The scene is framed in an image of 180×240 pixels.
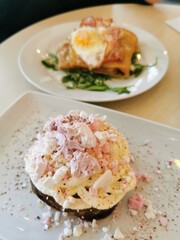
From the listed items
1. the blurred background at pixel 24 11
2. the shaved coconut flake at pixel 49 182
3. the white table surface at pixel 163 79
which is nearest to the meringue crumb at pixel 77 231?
the shaved coconut flake at pixel 49 182

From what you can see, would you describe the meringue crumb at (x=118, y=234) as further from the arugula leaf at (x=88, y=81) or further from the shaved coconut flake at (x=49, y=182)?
the arugula leaf at (x=88, y=81)

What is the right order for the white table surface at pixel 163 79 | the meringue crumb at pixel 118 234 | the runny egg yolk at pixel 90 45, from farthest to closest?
the runny egg yolk at pixel 90 45
the white table surface at pixel 163 79
the meringue crumb at pixel 118 234

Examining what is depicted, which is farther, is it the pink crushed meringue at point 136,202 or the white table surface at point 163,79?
the white table surface at point 163,79

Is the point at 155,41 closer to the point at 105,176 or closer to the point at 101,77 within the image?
the point at 101,77

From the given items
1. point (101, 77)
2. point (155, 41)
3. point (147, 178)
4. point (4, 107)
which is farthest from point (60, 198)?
point (155, 41)

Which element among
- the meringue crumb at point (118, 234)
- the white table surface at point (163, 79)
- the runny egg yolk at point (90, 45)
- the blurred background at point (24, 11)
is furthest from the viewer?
the blurred background at point (24, 11)

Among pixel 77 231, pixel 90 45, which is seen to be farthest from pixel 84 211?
pixel 90 45
